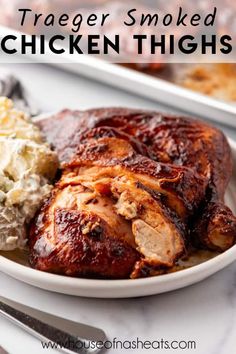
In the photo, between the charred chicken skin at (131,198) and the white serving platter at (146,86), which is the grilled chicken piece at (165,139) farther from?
the white serving platter at (146,86)

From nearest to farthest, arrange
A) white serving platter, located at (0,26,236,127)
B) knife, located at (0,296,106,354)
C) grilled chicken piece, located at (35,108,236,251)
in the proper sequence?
knife, located at (0,296,106,354)
grilled chicken piece, located at (35,108,236,251)
white serving platter, located at (0,26,236,127)

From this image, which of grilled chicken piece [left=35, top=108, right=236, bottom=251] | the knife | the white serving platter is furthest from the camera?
the white serving platter

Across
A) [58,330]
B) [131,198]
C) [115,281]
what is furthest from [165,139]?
[58,330]

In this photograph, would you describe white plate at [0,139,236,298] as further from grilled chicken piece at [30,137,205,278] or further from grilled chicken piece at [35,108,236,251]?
grilled chicken piece at [35,108,236,251]

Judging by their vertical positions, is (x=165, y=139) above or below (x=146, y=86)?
above

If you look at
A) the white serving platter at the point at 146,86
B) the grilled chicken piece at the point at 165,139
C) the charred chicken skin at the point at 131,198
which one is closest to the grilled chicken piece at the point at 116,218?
the charred chicken skin at the point at 131,198

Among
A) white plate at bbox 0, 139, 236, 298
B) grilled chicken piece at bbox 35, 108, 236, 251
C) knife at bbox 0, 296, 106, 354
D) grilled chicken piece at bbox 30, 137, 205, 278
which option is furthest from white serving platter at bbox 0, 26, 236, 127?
knife at bbox 0, 296, 106, 354

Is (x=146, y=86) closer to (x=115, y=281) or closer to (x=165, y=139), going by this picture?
(x=165, y=139)
